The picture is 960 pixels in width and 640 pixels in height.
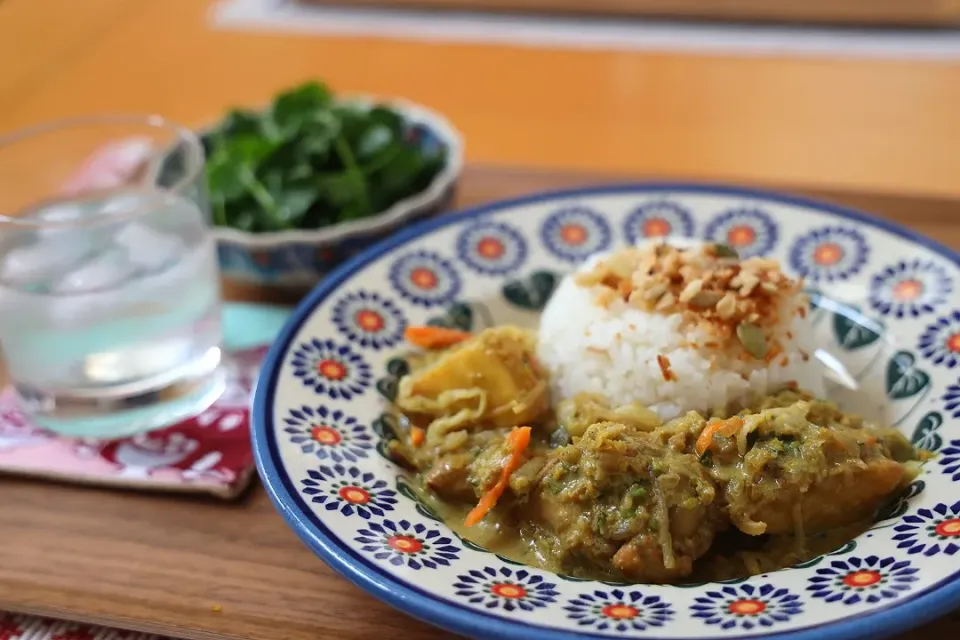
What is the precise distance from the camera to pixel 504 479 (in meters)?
1.75

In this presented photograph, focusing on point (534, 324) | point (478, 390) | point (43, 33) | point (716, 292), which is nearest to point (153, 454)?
point (478, 390)

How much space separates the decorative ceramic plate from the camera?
4.67 feet

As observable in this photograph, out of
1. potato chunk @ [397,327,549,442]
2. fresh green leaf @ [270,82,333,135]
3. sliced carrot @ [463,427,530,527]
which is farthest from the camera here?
fresh green leaf @ [270,82,333,135]

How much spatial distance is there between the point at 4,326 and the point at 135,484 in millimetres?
481

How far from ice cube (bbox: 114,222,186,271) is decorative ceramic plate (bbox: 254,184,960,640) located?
0.32 m

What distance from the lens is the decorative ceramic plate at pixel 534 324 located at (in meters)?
1.42

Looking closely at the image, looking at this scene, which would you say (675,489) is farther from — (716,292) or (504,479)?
(716,292)

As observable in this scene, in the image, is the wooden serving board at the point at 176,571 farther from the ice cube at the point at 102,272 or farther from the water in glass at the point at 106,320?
the ice cube at the point at 102,272

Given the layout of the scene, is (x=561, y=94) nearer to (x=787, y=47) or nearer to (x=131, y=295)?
(x=787, y=47)

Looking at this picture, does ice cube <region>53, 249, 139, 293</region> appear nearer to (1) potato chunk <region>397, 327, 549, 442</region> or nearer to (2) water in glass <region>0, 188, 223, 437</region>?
(2) water in glass <region>0, 188, 223, 437</region>

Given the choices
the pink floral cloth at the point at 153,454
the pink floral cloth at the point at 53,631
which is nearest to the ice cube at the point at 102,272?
the pink floral cloth at the point at 153,454

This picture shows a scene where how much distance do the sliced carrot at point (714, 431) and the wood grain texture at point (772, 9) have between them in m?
3.65

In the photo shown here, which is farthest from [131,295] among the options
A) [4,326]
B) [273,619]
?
[273,619]

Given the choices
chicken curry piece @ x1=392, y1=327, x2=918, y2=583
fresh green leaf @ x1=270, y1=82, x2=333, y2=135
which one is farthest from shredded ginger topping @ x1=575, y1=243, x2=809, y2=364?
fresh green leaf @ x1=270, y1=82, x2=333, y2=135
